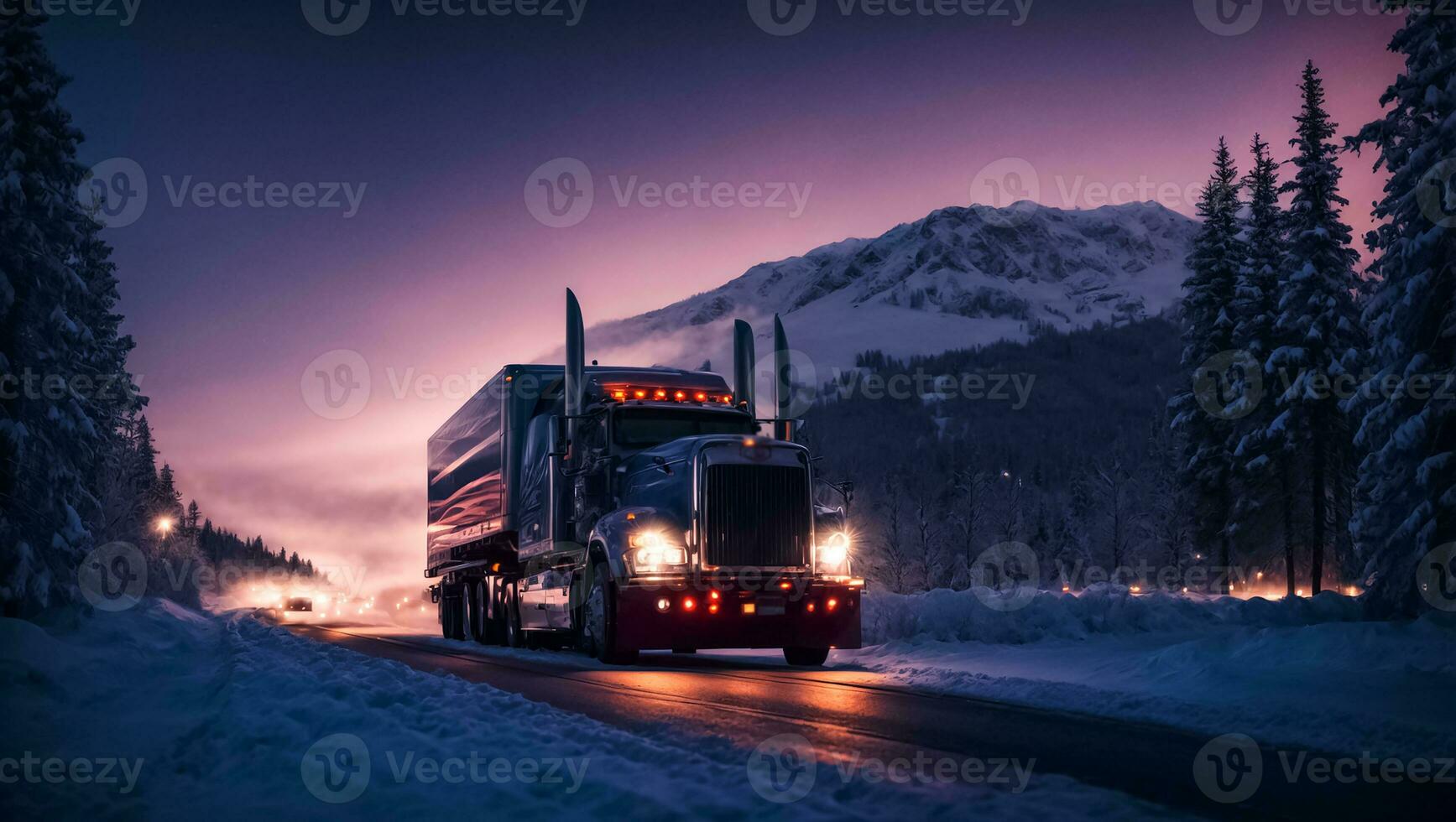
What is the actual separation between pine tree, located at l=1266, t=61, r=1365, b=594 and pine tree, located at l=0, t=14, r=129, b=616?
36615mm

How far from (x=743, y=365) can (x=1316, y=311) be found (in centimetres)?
2777

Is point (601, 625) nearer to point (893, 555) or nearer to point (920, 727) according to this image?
point (920, 727)

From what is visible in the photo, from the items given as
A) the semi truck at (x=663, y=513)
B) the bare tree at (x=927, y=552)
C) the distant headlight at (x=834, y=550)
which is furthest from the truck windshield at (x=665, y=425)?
the bare tree at (x=927, y=552)

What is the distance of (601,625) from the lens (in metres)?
18.1

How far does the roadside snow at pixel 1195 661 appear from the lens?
10039mm

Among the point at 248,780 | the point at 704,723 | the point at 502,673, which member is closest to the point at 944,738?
the point at 704,723

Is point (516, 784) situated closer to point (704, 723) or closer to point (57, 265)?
point (704, 723)

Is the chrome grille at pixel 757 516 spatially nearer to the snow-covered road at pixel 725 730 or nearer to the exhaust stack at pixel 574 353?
the snow-covered road at pixel 725 730

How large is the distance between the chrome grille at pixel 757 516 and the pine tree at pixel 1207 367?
34.2m

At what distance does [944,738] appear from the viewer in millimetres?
8930

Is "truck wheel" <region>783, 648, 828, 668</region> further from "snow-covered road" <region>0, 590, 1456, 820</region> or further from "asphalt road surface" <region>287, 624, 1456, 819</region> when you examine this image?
"asphalt road surface" <region>287, 624, 1456, 819</region>

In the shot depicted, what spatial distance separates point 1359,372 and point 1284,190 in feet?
22.9

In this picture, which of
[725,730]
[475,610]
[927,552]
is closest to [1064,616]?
[725,730]

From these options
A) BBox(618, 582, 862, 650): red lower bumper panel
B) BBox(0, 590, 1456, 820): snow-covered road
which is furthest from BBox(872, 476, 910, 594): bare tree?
BBox(0, 590, 1456, 820): snow-covered road
